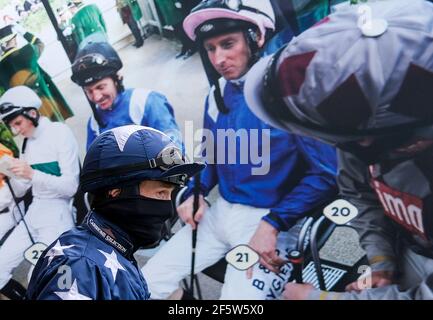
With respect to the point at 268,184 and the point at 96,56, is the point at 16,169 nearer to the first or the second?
the point at 96,56

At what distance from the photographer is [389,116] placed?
131cm

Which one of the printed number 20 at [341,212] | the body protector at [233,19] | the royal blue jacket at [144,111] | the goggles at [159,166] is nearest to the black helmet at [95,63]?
the royal blue jacket at [144,111]

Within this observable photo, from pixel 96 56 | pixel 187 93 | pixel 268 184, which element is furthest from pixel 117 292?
pixel 96 56

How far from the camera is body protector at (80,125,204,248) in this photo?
3.47 ft

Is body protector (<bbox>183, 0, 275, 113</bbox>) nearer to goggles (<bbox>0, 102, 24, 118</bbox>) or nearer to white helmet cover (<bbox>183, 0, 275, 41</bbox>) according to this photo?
white helmet cover (<bbox>183, 0, 275, 41</bbox>)

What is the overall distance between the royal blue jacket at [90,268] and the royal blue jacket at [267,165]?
593 mm

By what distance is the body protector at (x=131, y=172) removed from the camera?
1.06 meters

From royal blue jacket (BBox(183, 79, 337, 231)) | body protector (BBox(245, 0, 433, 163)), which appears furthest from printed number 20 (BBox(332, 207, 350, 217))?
body protector (BBox(245, 0, 433, 163))

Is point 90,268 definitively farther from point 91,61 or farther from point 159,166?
point 91,61

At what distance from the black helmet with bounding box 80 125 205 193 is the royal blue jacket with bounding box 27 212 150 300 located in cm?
11

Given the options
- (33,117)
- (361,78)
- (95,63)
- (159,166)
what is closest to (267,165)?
(361,78)

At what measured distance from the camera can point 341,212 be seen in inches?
60.5

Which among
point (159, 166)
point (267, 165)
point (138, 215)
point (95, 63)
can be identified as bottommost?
point (267, 165)

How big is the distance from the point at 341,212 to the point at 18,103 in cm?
132
